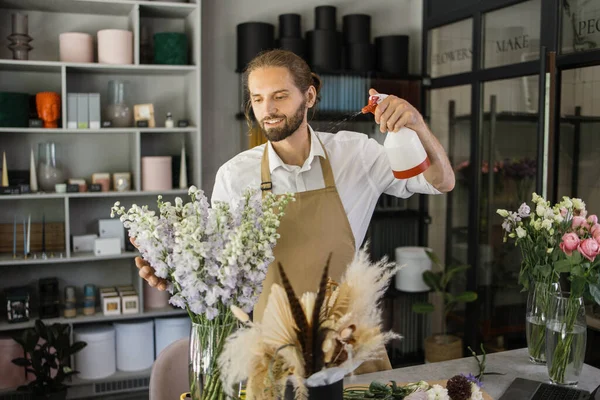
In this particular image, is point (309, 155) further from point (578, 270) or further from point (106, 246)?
point (106, 246)

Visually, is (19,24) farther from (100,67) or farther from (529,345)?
(529,345)

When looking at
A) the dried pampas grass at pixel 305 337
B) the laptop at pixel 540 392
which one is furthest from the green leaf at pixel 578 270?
the dried pampas grass at pixel 305 337

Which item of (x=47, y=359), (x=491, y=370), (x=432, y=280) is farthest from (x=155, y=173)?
(x=491, y=370)

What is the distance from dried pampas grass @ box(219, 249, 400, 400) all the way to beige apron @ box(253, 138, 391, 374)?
0.84 m

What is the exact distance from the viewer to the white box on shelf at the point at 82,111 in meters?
3.76

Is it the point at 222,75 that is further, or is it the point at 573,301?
the point at 222,75

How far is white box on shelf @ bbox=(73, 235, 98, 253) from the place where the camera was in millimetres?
3945

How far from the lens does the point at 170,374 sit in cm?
179

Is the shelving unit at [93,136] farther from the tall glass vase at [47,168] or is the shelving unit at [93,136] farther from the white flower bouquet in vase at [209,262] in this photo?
the white flower bouquet in vase at [209,262]

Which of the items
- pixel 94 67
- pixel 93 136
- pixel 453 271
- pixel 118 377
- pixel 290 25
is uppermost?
pixel 290 25

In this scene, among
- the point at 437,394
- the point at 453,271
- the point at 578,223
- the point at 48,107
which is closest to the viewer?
the point at 437,394

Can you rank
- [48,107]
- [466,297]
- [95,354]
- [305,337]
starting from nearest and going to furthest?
[305,337], [48,107], [95,354], [466,297]

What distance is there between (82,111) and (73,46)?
388 mm

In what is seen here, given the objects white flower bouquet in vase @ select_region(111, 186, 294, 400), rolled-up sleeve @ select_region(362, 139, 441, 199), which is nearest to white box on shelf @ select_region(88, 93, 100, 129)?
rolled-up sleeve @ select_region(362, 139, 441, 199)
